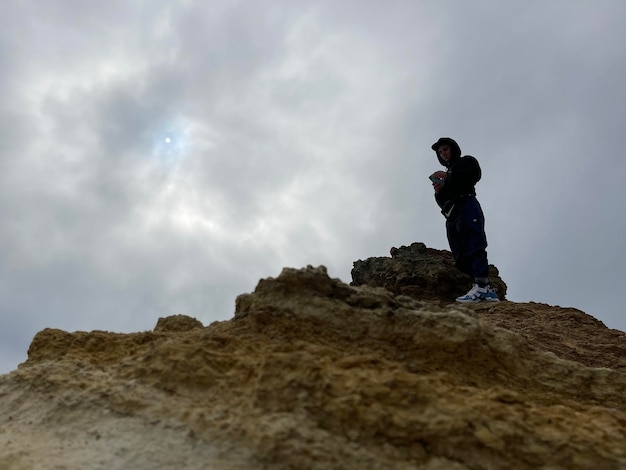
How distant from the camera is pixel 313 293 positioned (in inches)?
203

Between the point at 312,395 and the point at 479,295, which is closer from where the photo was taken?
the point at 312,395

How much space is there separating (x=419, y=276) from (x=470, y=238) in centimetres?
122

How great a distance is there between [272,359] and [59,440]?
1.72 metres

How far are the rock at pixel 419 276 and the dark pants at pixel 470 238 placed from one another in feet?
0.87

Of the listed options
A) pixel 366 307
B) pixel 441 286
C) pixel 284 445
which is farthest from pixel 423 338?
pixel 441 286

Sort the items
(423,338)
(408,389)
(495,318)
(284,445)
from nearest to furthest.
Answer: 1. (284,445)
2. (408,389)
3. (423,338)
4. (495,318)

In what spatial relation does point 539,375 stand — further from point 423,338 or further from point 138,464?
point 138,464

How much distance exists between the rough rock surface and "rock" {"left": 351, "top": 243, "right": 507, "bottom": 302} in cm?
500

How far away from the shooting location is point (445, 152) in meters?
11.2

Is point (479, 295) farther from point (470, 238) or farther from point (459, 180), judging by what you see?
point (459, 180)

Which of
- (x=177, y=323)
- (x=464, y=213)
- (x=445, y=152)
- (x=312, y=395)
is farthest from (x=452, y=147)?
(x=312, y=395)

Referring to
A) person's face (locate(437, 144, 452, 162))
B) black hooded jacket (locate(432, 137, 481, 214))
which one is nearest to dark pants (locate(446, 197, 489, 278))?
black hooded jacket (locate(432, 137, 481, 214))

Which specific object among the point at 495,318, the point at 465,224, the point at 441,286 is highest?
the point at 465,224

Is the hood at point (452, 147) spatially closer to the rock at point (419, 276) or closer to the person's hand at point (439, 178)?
the person's hand at point (439, 178)
